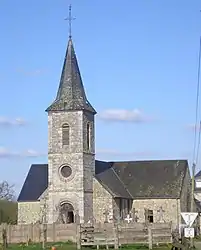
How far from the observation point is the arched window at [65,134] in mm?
70125

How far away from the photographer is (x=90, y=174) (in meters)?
71.2

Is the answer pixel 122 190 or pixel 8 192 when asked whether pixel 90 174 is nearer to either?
pixel 122 190

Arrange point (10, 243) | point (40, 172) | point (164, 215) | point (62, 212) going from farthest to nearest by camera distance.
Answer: point (40, 172) < point (164, 215) < point (62, 212) < point (10, 243)

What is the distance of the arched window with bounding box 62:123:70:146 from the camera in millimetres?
70125

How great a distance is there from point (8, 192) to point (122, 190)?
51.8m

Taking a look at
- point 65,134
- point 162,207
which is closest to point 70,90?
point 65,134

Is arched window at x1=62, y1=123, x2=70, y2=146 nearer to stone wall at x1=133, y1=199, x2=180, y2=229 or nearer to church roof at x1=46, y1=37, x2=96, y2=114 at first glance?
church roof at x1=46, y1=37, x2=96, y2=114

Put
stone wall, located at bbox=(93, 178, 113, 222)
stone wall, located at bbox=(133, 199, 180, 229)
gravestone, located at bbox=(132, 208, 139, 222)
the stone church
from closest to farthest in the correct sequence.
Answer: the stone church
stone wall, located at bbox=(93, 178, 113, 222)
stone wall, located at bbox=(133, 199, 180, 229)
gravestone, located at bbox=(132, 208, 139, 222)

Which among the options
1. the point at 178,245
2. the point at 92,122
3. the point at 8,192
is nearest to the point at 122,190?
the point at 92,122

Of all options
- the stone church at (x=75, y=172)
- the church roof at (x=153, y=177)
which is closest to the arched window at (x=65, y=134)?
the stone church at (x=75, y=172)

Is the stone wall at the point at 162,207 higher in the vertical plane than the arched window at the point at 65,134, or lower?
lower

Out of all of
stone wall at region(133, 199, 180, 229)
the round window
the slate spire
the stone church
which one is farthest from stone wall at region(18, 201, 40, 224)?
the slate spire

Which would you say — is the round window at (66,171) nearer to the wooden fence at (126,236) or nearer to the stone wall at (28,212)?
the stone wall at (28,212)

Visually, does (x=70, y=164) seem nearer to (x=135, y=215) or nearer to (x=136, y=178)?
(x=135, y=215)
